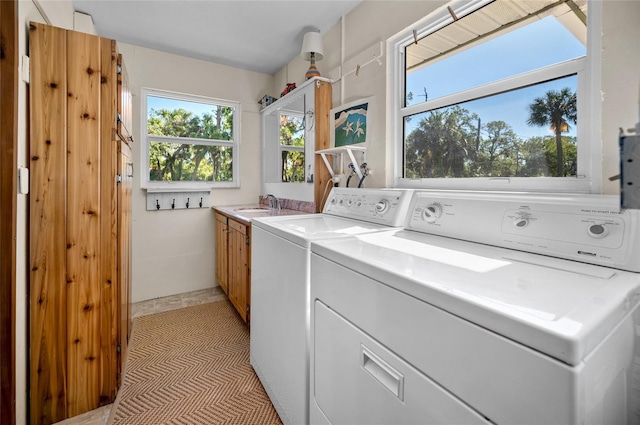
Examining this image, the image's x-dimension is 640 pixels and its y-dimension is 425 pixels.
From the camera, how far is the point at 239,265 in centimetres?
248

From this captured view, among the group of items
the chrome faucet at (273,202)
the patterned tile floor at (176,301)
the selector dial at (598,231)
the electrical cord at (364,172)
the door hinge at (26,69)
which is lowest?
the patterned tile floor at (176,301)

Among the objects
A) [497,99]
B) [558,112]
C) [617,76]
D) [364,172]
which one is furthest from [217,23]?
[617,76]

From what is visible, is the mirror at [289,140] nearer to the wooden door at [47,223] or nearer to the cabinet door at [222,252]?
the cabinet door at [222,252]

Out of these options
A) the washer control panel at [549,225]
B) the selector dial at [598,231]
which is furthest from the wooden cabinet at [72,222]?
the selector dial at [598,231]

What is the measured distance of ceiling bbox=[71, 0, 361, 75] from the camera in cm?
227

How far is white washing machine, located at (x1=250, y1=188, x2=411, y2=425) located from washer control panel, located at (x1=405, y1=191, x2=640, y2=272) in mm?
346

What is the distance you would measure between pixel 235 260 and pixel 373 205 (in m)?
1.45

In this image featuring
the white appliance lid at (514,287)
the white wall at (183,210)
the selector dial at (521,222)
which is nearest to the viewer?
the white appliance lid at (514,287)

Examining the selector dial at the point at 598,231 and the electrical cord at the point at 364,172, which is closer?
the selector dial at the point at 598,231

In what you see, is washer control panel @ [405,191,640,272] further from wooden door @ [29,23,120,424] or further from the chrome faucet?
the chrome faucet

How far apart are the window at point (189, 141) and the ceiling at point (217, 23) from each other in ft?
1.71

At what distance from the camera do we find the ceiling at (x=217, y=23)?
89.2 inches

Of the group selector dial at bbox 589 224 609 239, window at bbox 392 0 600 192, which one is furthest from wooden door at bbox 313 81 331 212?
selector dial at bbox 589 224 609 239

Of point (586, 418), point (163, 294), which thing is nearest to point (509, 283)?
point (586, 418)
